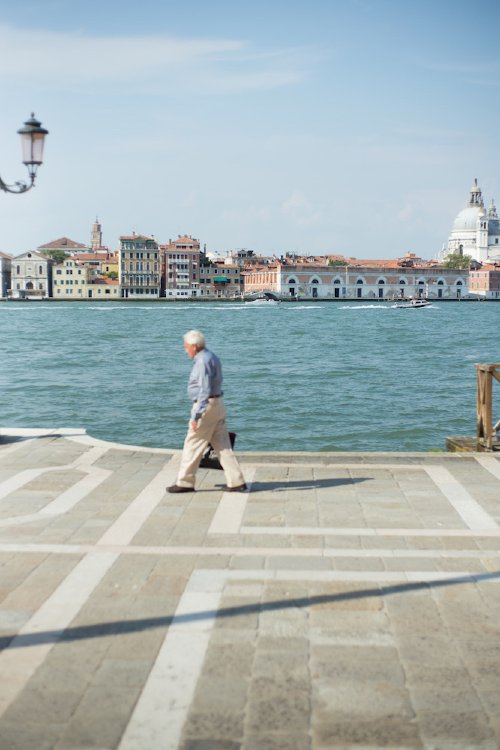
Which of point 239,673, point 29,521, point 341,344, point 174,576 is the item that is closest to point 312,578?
point 174,576

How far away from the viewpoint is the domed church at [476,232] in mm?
189750

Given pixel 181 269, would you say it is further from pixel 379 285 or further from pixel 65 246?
pixel 65 246

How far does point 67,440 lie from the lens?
10.6 meters

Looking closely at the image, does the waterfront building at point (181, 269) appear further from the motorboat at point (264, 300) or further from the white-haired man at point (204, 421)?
the white-haired man at point (204, 421)

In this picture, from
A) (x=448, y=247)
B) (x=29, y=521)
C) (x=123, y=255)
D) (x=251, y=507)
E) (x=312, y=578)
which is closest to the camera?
(x=312, y=578)

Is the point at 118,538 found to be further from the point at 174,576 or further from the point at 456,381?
the point at 456,381

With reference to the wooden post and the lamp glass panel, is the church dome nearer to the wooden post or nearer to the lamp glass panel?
the wooden post

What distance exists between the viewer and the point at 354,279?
152 meters

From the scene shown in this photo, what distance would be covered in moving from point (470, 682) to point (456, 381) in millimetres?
28603

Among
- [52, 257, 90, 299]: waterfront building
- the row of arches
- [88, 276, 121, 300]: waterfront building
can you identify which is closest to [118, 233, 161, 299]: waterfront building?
[88, 276, 121, 300]: waterfront building

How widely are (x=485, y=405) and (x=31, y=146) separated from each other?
5757 mm

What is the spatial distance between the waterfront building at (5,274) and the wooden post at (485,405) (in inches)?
5660

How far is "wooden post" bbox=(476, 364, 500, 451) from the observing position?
34.8 ft

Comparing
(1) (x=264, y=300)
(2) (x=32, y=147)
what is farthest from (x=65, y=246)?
(2) (x=32, y=147)
